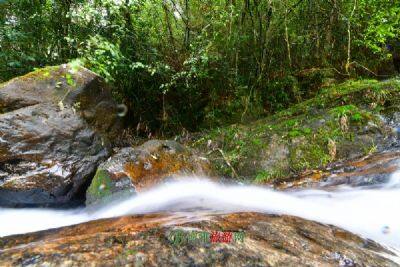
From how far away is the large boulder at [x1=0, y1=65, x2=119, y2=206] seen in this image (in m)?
4.62

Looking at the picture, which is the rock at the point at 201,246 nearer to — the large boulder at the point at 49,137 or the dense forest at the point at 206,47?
the large boulder at the point at 49,137

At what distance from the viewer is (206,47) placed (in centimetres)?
652

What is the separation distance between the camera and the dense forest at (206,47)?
6.84m

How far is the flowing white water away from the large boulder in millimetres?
362

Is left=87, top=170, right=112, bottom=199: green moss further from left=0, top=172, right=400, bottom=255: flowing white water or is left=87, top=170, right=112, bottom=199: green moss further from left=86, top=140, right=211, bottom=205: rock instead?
left=0, top=172, right=400, bottom=255: flowing white water

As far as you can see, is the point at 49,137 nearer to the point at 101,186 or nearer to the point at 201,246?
the point at 101,186

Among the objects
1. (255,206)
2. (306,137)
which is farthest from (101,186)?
(306,137)

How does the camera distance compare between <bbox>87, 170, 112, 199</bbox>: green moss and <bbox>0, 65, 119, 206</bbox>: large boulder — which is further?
<bbox>0, 65, 119, 206</bbox>: large boulder

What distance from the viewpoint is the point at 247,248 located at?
2.09 metres

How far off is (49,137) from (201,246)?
3512 mm

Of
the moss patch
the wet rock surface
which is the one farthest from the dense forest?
the wet rock surface

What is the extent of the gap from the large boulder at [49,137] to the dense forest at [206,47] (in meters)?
1.42

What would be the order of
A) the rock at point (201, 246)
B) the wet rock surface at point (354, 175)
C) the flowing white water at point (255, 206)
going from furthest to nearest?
the wet rock surface at point (354, 175), the flowing white water at point (255, 206), the rock at point (201, 246)

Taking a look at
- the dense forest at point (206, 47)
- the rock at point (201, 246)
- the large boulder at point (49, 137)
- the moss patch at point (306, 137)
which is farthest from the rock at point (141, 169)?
the dense forest at point (206, 47)
